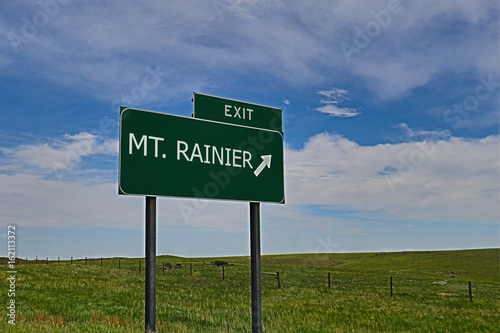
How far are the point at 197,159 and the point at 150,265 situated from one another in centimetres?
225

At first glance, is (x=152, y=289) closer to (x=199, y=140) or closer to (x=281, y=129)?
(x=199, y=140)

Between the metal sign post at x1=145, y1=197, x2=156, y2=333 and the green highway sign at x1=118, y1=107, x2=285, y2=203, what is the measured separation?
1.23 feet

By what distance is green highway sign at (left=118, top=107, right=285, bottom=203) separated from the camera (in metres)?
7.49

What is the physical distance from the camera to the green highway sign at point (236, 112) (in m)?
8.98

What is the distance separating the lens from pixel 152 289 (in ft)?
24.8

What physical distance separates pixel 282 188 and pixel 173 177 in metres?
2.95

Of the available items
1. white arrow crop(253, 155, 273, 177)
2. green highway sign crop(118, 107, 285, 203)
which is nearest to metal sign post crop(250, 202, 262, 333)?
green highway sign crop(118, 107, 285, 203)

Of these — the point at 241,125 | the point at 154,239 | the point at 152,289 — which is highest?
the point at 241,125

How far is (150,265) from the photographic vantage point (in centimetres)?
752

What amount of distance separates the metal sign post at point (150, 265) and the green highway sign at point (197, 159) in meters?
0.38

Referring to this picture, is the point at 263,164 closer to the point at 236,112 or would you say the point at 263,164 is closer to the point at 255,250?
the point at 236,112

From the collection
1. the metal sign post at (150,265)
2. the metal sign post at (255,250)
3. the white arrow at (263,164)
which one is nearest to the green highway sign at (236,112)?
the white arrow at (263,164)

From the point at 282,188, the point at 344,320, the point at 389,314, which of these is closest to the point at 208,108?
the point at 282,188

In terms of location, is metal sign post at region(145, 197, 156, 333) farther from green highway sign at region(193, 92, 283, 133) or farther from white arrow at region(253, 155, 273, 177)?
white arrow at region(253, 155, 273, 177)
